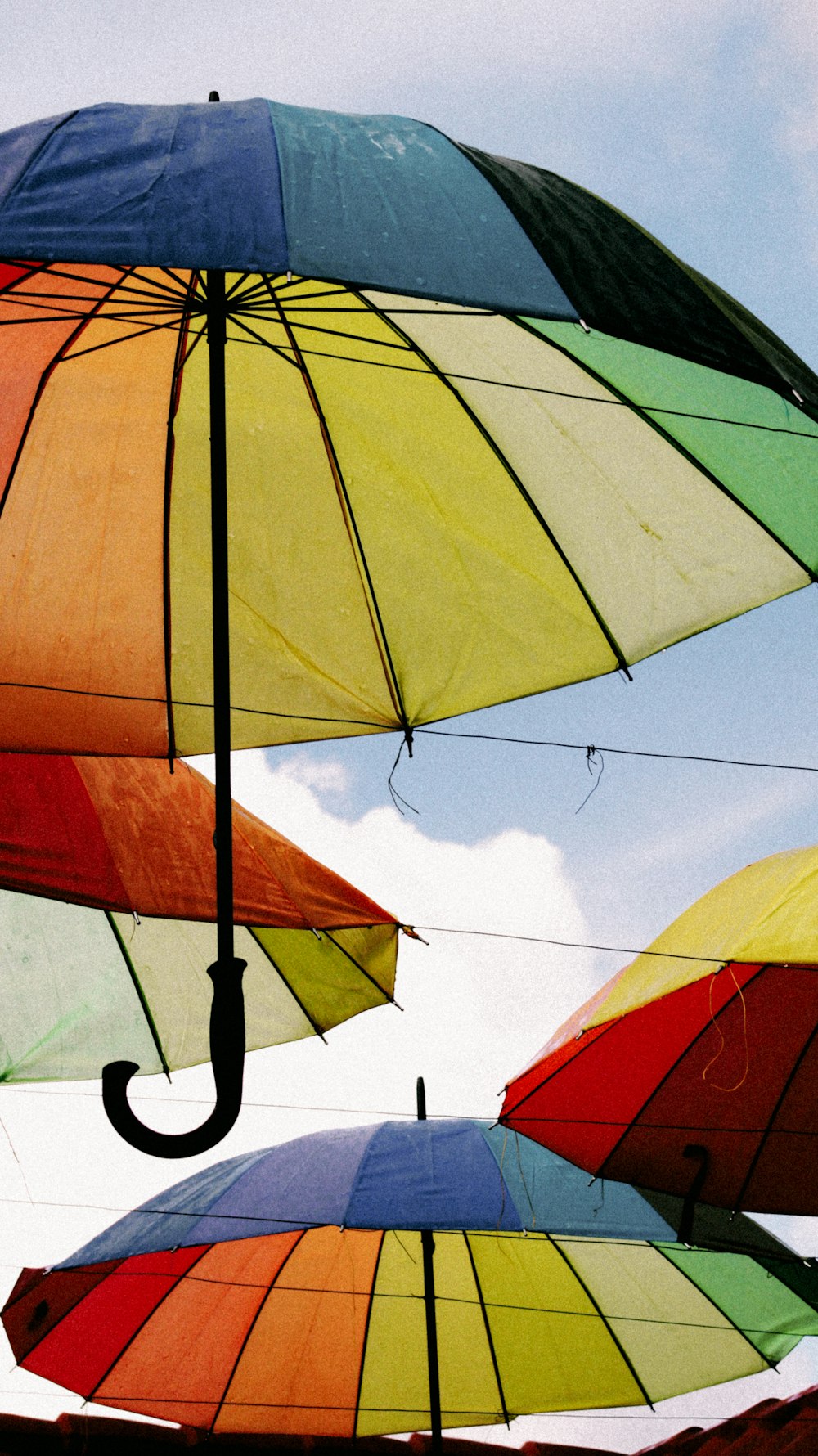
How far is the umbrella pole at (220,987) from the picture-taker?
2273mm

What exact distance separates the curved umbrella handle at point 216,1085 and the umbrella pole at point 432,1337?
2.50 m

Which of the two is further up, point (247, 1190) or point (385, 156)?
point (385, 156)

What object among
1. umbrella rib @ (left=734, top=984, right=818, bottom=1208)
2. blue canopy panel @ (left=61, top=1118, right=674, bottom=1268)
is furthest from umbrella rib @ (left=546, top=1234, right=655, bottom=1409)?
umbrella rib @ (left=734, top=984, right=818, bottom=1208)

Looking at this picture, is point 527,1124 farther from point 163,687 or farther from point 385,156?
point 385,156

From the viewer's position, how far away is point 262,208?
1.78m

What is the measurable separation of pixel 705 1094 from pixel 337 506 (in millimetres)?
2264

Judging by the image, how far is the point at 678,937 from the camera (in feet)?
12.1

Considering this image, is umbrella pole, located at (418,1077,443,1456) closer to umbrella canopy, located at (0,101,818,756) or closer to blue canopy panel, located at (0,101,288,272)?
umbrella canopy, located at (0,101,818,756)

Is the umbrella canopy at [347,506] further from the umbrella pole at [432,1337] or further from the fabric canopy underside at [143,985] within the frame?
the umbrella pole at [432,1337]

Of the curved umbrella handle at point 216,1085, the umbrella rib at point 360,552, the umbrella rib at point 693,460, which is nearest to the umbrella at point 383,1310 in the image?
the umbrella rib at point 360,552

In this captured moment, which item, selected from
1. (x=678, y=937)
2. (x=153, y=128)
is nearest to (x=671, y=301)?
(x=153, y=128)

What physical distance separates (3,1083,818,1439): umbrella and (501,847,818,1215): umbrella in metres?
0.39

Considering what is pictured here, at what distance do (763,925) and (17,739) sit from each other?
187 centimetres

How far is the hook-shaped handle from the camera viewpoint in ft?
12.8
